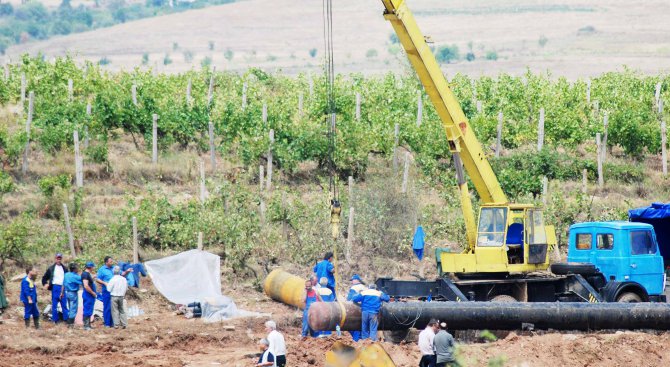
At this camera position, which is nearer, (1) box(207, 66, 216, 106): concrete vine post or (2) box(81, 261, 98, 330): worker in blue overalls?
(2) box(81, 261, 98, 330): worker in blue overalls

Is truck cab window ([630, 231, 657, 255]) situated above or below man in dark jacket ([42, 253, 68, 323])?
above

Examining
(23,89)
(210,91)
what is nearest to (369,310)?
(23,89)

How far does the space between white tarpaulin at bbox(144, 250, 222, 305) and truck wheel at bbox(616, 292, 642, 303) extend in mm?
8348

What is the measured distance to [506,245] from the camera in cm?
2267

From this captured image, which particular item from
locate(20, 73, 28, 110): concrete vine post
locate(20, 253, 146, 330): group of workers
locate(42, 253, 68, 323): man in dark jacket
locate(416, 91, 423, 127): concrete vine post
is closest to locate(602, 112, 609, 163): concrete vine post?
locate(416, 91, 423, 127): concrete vine post

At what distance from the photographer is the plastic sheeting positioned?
2577cm

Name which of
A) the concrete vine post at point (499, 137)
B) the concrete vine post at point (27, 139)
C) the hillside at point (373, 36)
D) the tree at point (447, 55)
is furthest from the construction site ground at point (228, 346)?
the tree at point (447, 55)

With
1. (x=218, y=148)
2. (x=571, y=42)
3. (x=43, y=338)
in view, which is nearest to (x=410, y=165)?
(x=218, y=148)

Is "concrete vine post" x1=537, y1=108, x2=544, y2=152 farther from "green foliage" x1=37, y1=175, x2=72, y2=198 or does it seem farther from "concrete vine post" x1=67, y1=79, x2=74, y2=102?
"concrete vine post" x1=67, y1=79, x2=74, y2=102

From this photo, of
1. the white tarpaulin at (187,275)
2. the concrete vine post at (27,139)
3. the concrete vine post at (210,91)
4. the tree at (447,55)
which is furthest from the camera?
the tree at (447,55)

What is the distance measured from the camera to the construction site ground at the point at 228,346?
1953 centimetres

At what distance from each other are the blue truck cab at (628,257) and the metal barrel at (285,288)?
6005 mm

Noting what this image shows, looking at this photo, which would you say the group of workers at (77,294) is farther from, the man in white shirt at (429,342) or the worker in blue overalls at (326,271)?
the man in white shirt at (429,342)

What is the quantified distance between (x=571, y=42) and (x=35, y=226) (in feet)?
344
